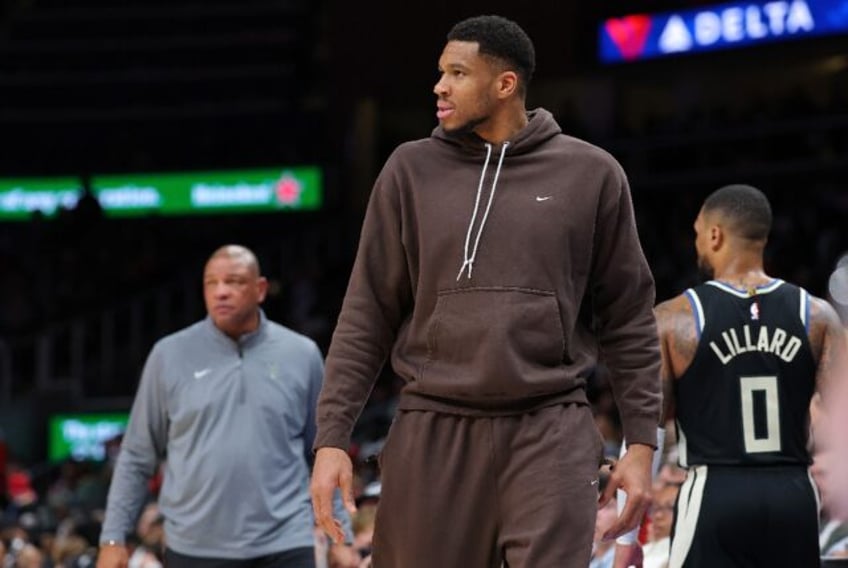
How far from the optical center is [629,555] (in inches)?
223

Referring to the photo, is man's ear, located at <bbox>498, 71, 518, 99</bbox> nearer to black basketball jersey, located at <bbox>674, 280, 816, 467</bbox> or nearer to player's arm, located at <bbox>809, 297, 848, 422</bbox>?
black basketball jersey, located at <bbox>674, 280, 816, 467</bbox>

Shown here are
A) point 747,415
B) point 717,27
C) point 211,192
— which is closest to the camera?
Answer: point 747,415

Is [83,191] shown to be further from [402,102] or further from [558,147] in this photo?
[558,147]

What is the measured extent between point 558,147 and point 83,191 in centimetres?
1971

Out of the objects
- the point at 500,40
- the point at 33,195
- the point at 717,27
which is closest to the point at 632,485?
the point at 500,40

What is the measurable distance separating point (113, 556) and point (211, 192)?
59.5 ft

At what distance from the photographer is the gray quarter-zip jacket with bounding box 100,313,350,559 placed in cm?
722

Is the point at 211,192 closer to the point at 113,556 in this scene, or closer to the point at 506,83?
the point at 113,556

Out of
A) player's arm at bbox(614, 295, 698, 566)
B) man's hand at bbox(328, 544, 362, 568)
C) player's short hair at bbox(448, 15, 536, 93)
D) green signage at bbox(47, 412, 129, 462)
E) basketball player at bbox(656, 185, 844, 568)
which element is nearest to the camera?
player's short hair at bbox(448, 15, 536, 93)

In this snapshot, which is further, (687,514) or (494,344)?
(687,514)

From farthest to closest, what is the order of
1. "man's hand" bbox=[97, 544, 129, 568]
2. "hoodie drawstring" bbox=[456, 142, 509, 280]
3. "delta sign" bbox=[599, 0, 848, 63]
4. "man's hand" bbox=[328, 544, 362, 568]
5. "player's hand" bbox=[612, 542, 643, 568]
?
"delta sign" bbox=[599, 0, 848, 63]
"man's hand" bbox=[328, 544, 362, 568]
"man's hand" bbox=[97, 544, 129, 568]
"player's hand" bbox=[612, 542, 643, 568]
"hoodie drawstring" bbox=[456, 142, 509, 280]

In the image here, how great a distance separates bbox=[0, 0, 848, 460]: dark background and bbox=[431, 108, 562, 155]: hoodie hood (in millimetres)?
10483

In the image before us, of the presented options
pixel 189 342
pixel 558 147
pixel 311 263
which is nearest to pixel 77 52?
pixel 311 263

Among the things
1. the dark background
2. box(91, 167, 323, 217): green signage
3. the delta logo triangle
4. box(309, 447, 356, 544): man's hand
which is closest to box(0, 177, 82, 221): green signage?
the dark background
